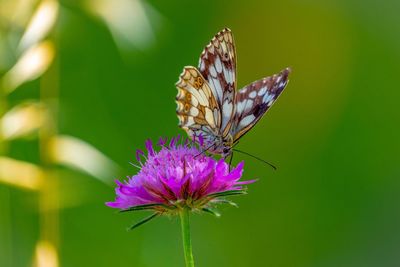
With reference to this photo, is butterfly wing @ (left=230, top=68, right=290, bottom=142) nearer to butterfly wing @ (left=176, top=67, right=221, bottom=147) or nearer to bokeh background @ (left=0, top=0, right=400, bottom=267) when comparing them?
butterfly wing @ (left=176, top=67, right=221, bottom=147)

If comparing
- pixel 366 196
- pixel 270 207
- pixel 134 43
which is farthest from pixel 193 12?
pixel 134 43

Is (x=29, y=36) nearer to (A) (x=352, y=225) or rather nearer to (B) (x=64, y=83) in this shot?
(B) (x=64, y=83)

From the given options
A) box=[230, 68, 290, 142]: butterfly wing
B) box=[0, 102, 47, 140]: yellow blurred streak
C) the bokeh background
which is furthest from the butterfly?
the bokeh background

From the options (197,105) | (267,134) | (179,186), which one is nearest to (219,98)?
(197,105)

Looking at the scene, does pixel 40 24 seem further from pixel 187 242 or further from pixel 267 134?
pixel 267 134

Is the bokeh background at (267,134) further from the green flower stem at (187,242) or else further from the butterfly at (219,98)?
the green flower stem at (187,242)

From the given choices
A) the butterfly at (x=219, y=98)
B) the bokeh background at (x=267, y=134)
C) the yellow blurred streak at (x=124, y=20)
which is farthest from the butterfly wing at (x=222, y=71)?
the bokeh background at (x=267, y=134)
